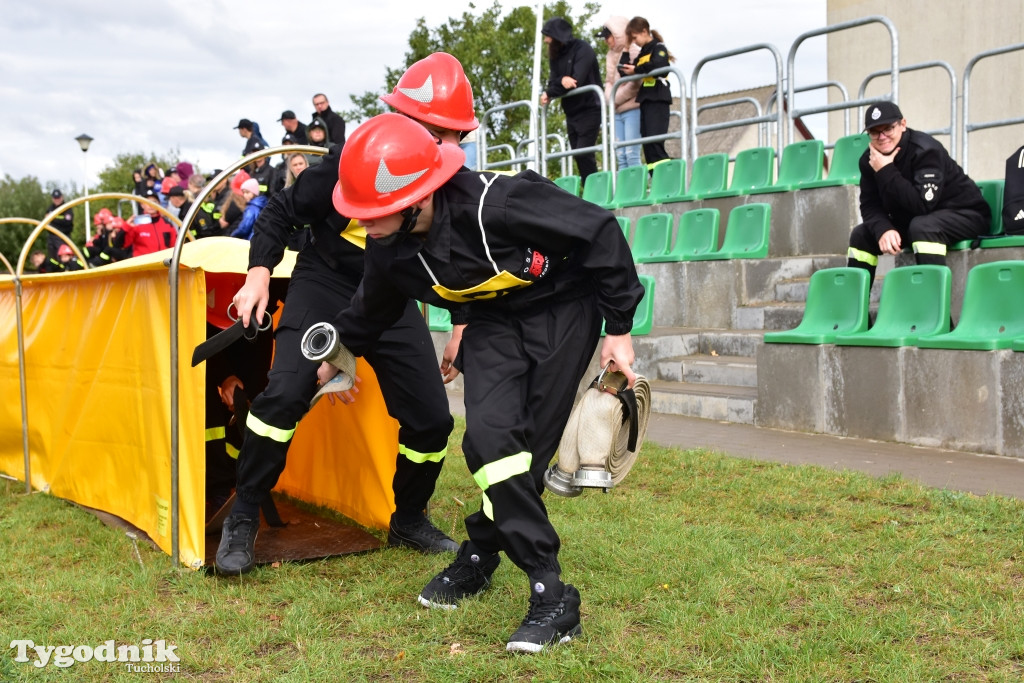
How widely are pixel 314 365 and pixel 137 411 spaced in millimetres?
1164

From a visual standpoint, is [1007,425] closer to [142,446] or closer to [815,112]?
[142,446]

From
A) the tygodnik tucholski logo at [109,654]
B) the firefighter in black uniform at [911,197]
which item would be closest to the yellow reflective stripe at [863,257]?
the firefighter in black uniform at [911,197]

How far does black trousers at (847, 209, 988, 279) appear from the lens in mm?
7445

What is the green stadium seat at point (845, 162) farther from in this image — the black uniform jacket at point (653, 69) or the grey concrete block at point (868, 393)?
the grey concrete block at point (868, 393)

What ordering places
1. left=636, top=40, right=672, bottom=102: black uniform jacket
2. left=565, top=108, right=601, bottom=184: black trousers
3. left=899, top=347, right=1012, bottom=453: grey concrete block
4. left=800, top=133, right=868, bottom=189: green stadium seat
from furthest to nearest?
left=565, top=108, right=601, bottom=184: black trousers
left=636, top=40, right=672, bottom=102: black uniform jacket
left=800, top=133, right=868, bottom=189: green stadium seat
left=899, top=347, right=1012, bottom=453: grey concrete block

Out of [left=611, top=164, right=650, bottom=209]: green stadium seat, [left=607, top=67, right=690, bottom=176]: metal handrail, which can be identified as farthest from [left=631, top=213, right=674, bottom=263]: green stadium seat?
[left=607, top=67, right=690, bottom=176]: metal handrail

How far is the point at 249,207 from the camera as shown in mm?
11086

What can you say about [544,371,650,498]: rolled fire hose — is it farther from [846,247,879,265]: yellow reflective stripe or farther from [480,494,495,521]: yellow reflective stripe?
[846,247,879,265]: yellow reflective stripe

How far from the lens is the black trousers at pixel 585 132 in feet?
42.8

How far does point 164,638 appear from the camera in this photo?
3.50 metres

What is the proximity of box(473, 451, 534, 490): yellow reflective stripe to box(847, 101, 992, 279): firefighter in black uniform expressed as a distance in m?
5.11

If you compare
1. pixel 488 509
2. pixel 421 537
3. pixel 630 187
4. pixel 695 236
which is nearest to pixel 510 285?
pixel 488 509

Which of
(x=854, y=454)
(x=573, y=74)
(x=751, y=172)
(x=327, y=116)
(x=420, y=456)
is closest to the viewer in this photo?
(x=420, y=456)

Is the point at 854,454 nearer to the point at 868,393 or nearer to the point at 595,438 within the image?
the point at 868,393
